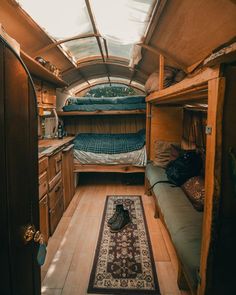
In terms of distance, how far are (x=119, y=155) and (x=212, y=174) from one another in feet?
8.97

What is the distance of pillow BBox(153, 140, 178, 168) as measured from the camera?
127 inches

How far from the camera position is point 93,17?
2170 mm

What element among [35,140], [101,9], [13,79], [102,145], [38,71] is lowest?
[102,145]

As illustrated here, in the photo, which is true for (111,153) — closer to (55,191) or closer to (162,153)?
(162,153)

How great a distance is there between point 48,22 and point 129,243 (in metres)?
2.36

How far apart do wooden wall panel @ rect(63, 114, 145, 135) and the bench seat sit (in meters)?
2.45

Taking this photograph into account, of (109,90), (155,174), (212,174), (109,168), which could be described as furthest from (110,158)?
(109,90)

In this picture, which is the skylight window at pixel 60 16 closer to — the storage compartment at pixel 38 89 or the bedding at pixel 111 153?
the storage compartment at pixel 38 89

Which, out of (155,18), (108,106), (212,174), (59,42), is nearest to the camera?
(212,174)

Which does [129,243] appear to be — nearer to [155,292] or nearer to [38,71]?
[155,292]

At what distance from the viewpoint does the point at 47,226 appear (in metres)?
2.21

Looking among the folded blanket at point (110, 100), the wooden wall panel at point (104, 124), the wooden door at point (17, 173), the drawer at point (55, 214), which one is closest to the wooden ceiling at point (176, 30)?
the folded blanket at point (110, 100)

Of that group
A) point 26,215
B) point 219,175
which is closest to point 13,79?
point 26,215

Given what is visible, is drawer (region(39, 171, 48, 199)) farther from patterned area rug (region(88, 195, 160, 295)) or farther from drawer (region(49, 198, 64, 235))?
patterned area rug (region(88, 195, 160, 295))
